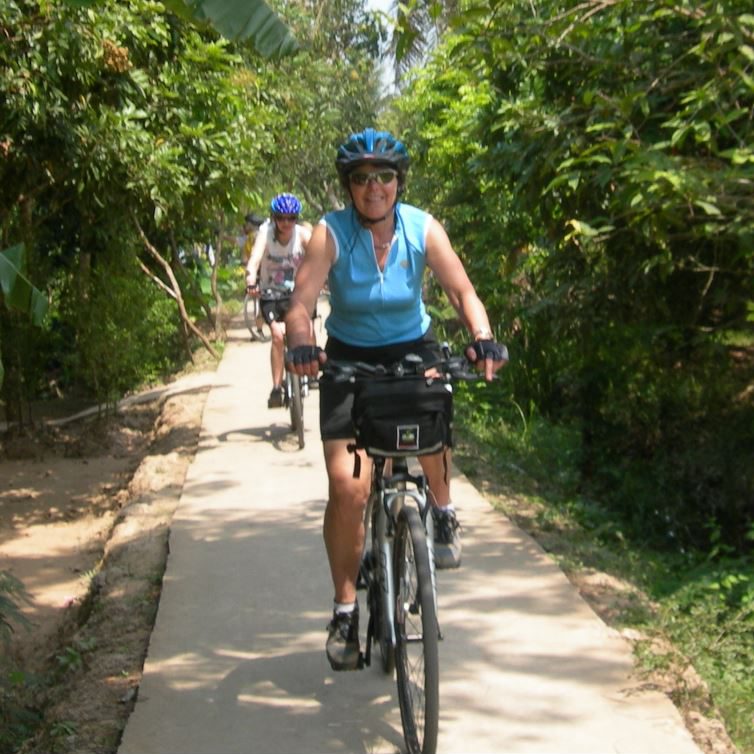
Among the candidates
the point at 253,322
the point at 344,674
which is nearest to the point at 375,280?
the point at 344,674

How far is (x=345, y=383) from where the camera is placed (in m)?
4.70

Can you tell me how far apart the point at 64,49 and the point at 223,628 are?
181 inches

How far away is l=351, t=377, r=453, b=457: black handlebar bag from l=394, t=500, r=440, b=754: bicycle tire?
237 millimetres

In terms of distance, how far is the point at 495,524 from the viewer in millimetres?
7859

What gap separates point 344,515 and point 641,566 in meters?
→ 3.24

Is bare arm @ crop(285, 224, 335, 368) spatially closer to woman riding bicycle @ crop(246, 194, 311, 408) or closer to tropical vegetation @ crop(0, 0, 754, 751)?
tropical vegetation @ crop(0, 0, 754, 751)

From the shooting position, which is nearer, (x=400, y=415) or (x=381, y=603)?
(x=400, y=415)

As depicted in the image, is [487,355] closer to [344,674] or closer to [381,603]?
[381,603]

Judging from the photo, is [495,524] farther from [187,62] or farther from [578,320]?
[187,62]

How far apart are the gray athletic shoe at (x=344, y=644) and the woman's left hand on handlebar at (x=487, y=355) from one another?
1084 millimetres

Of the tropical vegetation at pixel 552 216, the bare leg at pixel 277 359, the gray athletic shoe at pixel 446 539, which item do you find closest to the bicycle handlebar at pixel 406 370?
A: the gray athletic shoe at pixel 446 539

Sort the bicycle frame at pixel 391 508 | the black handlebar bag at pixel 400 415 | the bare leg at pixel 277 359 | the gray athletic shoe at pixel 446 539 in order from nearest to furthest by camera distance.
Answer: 1. the black handlebar bag at pixel 400 415
2. the bicycle frame at pixel 391 508
3. the gray athletic shoe at pixel 446 539
4. the bare leg at pixel 277 359

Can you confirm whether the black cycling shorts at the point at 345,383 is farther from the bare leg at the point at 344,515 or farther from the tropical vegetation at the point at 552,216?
the tropical vegetation at the point at 552,216

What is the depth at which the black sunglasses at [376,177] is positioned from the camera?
15.6ft
